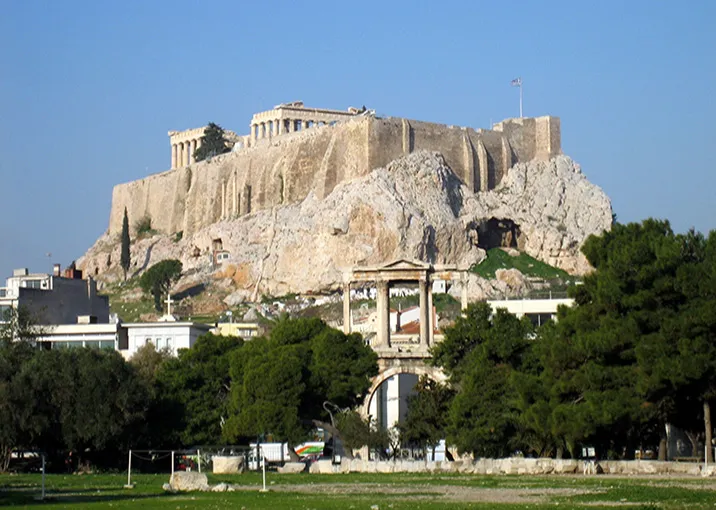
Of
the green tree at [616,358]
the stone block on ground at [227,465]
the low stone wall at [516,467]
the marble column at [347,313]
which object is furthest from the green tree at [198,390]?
the green tree at [616,358]

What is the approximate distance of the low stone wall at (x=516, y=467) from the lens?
40.5m

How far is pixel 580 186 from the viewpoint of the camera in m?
123

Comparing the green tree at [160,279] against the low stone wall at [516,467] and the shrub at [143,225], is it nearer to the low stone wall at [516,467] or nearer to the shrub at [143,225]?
the shrub at [143,225]

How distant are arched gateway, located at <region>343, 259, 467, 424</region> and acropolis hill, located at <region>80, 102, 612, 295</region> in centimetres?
4053

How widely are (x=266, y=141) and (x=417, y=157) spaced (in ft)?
74.3

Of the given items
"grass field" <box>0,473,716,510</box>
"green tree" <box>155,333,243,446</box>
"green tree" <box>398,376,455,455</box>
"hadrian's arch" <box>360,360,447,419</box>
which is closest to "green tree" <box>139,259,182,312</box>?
"green tree" <box>155,333,243,446</box>

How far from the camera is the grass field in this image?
95.9ft

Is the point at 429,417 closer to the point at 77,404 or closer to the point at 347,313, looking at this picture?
the point at 347,313

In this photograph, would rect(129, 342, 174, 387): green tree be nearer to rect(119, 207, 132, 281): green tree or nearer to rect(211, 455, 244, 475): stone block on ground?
rect(211, 455, 244, 475): stone block on ground

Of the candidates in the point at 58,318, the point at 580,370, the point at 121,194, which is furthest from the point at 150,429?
the point at 121,194

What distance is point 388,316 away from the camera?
6788 centimetres

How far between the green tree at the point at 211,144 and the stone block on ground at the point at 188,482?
119 meters

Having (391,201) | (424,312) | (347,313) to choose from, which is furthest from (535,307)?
(391,201)

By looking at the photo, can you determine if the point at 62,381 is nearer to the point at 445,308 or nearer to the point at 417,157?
the point at 445,308
